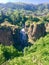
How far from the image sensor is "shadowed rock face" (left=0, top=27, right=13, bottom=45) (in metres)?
84.1

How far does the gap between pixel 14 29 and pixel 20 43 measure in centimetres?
696

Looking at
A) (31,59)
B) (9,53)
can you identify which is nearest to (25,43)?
(9,53)

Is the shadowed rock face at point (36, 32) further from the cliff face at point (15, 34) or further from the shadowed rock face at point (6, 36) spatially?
the shadowed rock face at point (6, 36)

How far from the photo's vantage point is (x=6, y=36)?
85.6 meters

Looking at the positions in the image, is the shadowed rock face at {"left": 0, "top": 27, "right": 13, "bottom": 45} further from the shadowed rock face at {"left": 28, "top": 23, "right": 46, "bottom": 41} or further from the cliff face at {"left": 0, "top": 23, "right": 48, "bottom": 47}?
the shadowed rock face at {"left": 28, "top": 23, "right": 46, "bottom": 41}

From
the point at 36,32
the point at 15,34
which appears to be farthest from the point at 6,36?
the point at 36,32

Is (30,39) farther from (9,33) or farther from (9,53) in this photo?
(9,53)

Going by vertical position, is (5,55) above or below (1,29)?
above

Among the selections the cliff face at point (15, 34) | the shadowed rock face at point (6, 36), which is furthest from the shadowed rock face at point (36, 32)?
the shadowed rock face at point (6, 36)

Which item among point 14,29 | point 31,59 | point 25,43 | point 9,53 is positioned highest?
point 31,59

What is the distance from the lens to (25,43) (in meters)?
93.9

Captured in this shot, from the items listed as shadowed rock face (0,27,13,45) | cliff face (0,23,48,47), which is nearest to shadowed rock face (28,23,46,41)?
cliff face (0,23,48,47)

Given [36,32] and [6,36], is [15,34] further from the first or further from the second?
[36,32]

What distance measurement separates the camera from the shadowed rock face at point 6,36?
8414 centimetres
